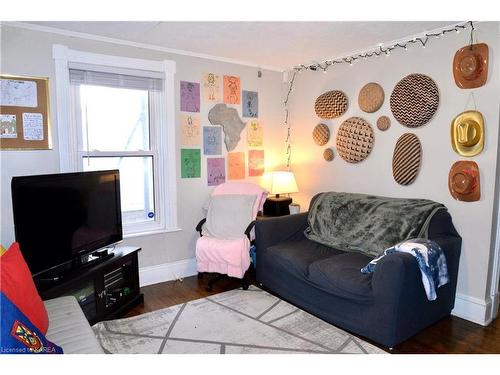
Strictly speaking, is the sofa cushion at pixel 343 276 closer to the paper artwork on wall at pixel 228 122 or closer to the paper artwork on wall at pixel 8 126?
the paper artwork on wall at pixel 228 122

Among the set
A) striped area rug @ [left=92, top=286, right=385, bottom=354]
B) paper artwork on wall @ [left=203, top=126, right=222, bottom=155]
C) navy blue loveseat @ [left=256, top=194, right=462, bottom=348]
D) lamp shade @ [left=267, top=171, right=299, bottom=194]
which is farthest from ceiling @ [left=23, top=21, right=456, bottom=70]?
striped area rug @ [left=92, top=286, right=385, bottom=354]

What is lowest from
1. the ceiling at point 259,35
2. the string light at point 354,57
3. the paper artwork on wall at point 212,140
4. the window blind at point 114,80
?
Result: the paper artwork on wall at point 212,140

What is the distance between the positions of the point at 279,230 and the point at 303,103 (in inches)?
63.1

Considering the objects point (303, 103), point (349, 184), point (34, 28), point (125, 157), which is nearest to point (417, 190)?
point (349, 184)

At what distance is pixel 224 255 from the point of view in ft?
10.8

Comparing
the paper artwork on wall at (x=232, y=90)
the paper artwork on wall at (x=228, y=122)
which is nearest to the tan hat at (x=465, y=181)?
the paper artwork on wall at (x=228, y=122)

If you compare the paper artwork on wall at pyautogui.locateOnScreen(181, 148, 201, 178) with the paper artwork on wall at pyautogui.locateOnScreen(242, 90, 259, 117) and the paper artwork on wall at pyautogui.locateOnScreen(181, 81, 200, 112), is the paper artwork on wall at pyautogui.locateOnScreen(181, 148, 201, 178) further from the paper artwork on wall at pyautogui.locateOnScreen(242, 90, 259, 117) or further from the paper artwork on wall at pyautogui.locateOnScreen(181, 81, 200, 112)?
the paper artwork on wall at pyautogui.locateOnScreen(242, 90, 259, 117)

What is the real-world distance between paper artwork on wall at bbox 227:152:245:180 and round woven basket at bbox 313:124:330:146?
83 centimetres

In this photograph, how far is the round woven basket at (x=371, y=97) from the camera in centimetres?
330

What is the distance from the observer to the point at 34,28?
2805 mm

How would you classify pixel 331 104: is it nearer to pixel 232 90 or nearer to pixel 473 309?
pixel 232 90

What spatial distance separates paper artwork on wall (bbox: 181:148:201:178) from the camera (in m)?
3.64

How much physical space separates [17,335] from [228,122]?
2.93 m

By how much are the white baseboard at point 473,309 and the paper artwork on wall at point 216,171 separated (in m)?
2.44
